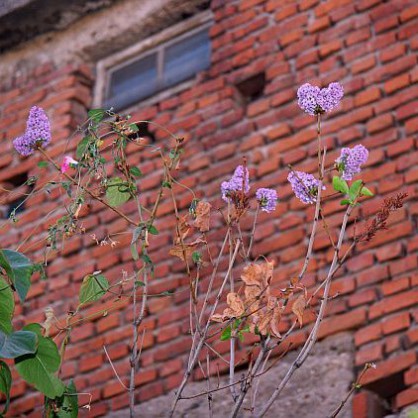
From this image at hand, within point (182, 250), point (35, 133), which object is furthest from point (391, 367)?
point (35, 133)

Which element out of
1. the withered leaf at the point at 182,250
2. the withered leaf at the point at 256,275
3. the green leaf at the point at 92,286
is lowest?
the withered leaf at the point at 256,275

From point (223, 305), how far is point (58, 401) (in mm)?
1860

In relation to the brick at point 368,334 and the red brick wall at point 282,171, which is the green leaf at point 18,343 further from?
the brick at point 368,334

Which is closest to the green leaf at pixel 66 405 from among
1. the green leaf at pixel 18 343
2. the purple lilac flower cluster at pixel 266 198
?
the green leaf at pixel 18 343

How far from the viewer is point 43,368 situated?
2.94m

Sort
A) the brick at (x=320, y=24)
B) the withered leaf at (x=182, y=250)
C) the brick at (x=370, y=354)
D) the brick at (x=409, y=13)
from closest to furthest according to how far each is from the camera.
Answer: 1. the withered leaf at (x=182, y=250)
2. the brick at (x=370, y=354)
3. the brick at (x=409, y=13)
4. the brick at (x=320, y=24)

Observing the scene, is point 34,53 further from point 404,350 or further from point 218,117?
point 404,350

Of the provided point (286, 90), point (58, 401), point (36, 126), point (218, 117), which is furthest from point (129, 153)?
point (58, 401)

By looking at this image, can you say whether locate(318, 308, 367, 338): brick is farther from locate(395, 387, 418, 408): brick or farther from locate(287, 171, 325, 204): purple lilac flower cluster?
locate(287, 171, 325, 204): purple lilac flower cluster

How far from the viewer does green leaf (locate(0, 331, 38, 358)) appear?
2.83 meters

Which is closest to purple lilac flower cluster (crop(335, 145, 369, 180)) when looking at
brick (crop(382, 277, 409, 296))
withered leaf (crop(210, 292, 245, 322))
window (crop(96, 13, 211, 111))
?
withered leaf (crop(210, 292, 245, 322))

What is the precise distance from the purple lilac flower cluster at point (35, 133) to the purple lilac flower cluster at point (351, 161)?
2.77 feet

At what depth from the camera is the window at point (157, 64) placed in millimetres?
6203

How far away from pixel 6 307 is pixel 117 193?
0.63m
